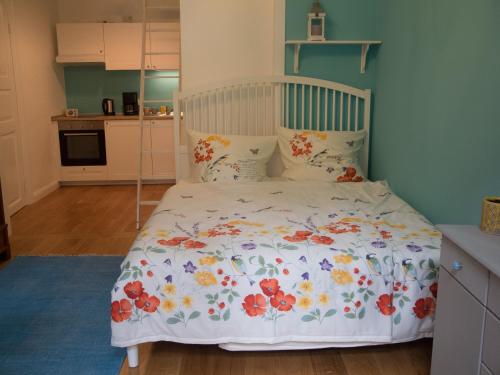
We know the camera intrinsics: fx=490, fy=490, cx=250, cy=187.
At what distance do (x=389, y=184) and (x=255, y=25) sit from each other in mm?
1539

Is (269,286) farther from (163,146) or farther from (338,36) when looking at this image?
(163,146)

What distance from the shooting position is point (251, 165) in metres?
3.43

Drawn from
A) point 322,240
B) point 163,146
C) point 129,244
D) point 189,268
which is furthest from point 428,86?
point 163,146

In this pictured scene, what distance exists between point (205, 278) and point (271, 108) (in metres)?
2.03

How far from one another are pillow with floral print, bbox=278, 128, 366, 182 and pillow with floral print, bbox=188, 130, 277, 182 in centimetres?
14

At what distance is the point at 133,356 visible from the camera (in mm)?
2045

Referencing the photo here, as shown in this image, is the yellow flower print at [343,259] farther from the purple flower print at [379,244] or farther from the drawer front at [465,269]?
the drawer front at [465,269]

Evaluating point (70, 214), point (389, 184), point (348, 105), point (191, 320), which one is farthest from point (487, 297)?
point (70, 214)

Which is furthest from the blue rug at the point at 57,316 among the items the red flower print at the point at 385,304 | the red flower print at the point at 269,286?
the red flower print at the point at 385,304

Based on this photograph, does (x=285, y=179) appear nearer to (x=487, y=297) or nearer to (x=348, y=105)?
(x=348, y=105)

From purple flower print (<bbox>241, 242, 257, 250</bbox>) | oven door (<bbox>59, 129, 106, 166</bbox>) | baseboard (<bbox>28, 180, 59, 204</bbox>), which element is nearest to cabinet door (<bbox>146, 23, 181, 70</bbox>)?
oven door (<bbox>59, 129, 106, 166</bbox>)

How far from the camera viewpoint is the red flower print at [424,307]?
2.04 meters

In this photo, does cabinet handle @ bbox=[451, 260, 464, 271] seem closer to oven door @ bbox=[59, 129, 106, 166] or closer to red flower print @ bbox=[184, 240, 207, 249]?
red flower print @ bbox=[184, 240, 207, 249]

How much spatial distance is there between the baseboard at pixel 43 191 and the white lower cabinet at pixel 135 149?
0.61m
